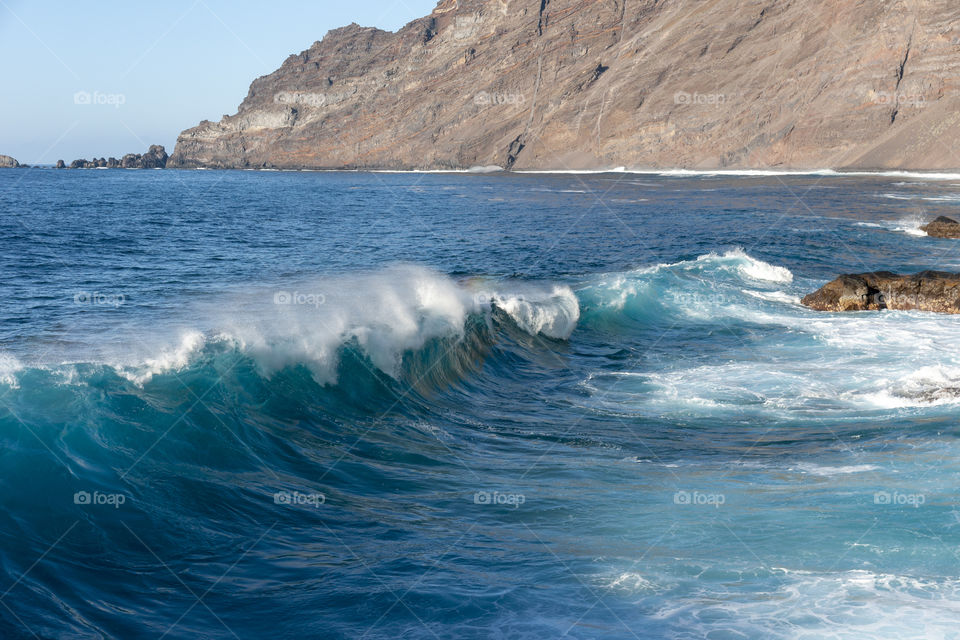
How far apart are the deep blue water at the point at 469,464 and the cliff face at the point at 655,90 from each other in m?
78.6

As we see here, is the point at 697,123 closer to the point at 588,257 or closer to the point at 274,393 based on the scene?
the point at 588,257

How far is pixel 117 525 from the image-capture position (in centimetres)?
700

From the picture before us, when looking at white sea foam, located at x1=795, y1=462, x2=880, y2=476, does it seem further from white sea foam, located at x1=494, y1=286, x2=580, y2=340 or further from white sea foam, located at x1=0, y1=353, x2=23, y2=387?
white sea foam, located at x1=494, y1=286, x2=580, y2=340

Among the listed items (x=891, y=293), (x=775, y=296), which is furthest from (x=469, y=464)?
(x=775, y=296)

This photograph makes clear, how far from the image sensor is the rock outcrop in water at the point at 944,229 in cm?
3294

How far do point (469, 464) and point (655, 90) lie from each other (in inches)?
4498

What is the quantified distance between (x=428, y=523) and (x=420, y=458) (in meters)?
2.19

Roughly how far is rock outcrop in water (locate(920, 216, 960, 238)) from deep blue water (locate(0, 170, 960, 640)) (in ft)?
49.2

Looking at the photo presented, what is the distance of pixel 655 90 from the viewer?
116 metres

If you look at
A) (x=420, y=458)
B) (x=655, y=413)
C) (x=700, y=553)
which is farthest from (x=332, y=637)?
(x=655, y=413)

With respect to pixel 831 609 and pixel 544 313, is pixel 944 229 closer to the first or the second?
pixel 544 313

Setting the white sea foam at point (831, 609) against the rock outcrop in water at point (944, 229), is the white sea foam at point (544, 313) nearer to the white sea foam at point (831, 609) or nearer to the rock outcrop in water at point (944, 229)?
the white sea foam at point (831, 609)

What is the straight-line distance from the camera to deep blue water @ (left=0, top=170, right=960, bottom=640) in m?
6.09

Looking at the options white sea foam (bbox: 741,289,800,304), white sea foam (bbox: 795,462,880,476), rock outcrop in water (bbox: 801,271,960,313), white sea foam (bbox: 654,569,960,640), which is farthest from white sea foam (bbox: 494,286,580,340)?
white sea foam (bbox: 654,569,960,640)
